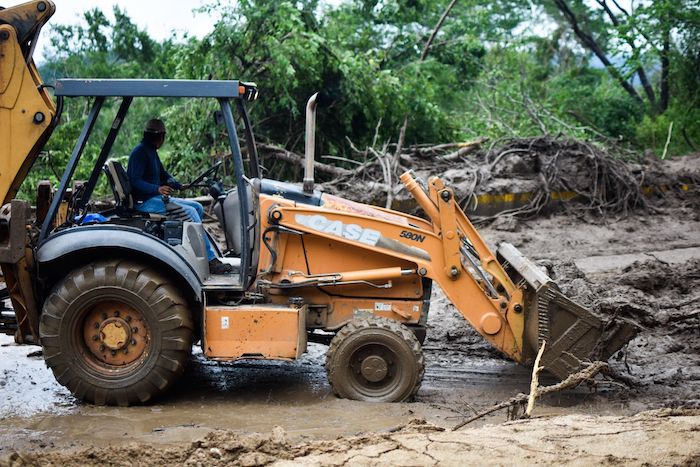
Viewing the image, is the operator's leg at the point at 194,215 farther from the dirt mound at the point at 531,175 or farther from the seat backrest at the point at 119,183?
the dirt mound at the point at 531,175

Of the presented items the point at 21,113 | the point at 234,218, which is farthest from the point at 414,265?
the point at 21,113

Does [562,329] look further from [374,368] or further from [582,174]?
[582,174]

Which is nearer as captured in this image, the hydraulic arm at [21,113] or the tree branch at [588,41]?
the hydraulic arm at [21,113]

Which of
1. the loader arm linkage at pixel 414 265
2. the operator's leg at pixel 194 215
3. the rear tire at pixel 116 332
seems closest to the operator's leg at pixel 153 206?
the operator's leg at pixel 194 215

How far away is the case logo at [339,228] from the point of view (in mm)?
6605

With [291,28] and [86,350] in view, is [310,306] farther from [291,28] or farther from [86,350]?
[291,28]

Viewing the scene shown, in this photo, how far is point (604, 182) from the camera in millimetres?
14031

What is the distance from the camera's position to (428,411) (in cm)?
630

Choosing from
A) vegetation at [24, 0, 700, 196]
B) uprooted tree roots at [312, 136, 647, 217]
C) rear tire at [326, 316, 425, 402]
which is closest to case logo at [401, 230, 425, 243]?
rear tire at [326, 316, 425, 402]

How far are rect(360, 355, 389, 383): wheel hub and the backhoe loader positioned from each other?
0.01 metres

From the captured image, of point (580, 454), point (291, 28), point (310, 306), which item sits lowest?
point (580, 454)

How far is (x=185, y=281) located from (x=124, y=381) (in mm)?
841

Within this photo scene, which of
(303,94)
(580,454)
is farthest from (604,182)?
(580,454)

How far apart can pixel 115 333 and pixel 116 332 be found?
0.01 m
